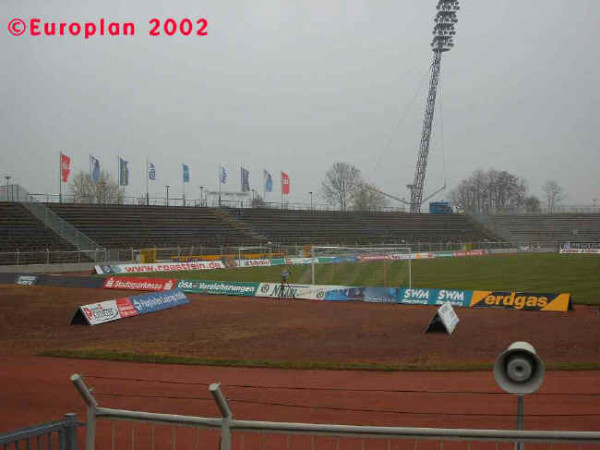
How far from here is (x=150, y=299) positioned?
999 inches

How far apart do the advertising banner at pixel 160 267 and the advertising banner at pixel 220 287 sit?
1526 centimetres

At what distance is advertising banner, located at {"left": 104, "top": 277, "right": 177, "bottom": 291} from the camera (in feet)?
108

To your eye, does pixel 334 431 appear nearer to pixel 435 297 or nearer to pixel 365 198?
pixel 435 297

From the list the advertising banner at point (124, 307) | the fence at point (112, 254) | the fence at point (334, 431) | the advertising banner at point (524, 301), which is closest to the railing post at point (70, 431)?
the fence at point (334, 431)

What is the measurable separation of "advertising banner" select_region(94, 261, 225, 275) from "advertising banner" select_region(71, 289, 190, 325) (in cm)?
2031

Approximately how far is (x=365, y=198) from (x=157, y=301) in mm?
97942

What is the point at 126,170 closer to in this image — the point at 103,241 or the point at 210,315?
the point at 103,241

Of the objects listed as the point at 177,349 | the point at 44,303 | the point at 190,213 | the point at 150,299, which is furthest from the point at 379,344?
the point at 190,213

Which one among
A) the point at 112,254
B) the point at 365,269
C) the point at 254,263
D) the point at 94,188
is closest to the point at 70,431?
the point at 365,269

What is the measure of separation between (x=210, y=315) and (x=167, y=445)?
595 inches

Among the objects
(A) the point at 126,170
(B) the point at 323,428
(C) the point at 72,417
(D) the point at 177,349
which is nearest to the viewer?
(B) the point at 323,428

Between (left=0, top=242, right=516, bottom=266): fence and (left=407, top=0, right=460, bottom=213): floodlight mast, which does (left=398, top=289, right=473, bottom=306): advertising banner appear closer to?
(left=0, top=242, right=516, bottom=266): fence

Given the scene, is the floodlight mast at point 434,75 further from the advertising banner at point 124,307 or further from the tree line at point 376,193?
the advertising banner at point 124,307

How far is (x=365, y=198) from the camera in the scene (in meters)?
121
